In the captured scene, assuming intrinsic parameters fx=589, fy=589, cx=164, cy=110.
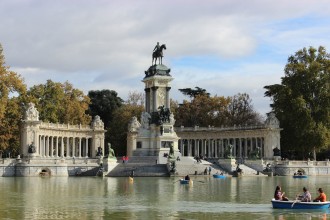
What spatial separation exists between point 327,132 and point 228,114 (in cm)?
2644

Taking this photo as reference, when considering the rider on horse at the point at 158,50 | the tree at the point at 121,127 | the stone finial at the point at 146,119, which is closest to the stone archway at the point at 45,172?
the stone finial at the point at 146,119

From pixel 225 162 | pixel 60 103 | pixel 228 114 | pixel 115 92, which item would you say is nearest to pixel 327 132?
pixel 225 162

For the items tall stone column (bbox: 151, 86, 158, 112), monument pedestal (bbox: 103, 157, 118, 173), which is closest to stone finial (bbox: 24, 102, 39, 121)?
tall stone column (bbox: 151, 86, 158, 112)

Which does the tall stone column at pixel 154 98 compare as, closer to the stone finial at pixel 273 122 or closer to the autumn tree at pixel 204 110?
the stone finial at pixel 273 122

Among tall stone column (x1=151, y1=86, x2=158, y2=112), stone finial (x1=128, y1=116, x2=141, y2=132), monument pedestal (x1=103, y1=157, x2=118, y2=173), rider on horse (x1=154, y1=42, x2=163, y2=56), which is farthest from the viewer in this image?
stone finial (x1=128, y1=116, x2=141, y2=132)

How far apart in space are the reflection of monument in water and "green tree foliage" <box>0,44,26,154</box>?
1645 cm

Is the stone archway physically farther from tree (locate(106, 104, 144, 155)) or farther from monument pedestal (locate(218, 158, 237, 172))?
tree (locate(106, 104, 144, 155))

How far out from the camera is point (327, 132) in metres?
80.0

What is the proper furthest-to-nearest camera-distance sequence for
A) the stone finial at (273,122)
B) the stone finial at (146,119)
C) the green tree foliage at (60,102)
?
1. the green tree foliage at (60,102)
2. the stone finial at (273,122)
3. the stone finial at (146,119)

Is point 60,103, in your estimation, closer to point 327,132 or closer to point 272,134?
point 272,134

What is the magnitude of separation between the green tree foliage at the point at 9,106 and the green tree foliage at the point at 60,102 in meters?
9.09

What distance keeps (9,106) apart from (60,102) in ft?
60.8

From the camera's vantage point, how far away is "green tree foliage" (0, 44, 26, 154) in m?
75.1

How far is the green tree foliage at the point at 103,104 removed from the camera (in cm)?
11506
